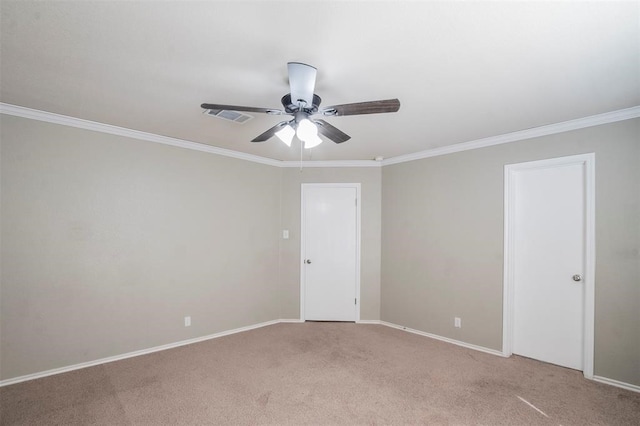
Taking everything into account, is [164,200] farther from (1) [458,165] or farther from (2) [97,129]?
(1) [458,165]

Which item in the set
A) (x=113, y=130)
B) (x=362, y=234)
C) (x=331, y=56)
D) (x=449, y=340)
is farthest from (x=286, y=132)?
(x=449, y=340)

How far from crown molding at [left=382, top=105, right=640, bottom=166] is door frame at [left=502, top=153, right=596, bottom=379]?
28cm

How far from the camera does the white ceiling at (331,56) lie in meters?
1.54

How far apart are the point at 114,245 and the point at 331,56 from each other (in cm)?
293

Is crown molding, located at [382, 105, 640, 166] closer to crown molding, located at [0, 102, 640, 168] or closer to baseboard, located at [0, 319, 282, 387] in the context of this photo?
crown molding, located at [0, 102, 640, 168]

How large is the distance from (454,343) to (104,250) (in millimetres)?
4105

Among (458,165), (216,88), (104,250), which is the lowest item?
(104,250)

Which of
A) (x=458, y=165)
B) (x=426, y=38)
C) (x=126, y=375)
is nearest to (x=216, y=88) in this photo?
(x=426, y=38)

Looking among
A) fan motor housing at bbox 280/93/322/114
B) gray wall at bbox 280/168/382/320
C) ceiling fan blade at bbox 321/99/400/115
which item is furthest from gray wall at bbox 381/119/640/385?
fan motor housing at bbox 280/93/322/114

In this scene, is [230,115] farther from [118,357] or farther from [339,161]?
[118,357]

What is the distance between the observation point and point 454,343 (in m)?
3.88

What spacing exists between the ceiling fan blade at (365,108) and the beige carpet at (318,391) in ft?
7.12

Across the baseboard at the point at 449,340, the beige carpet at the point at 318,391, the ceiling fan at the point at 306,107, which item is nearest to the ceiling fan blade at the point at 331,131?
the ceiling fan at the point at 306,107

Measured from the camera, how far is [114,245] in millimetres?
3311
